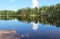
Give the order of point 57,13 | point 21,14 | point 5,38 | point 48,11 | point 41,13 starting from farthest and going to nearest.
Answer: point 21,14, point 41,13, point 48,11, point 57,13, point 5,38

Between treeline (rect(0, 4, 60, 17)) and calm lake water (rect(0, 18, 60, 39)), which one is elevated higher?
treeline (rect(0, 4, 60, 17))

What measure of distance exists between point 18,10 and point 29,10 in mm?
2738

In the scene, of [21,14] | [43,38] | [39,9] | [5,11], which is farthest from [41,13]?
[43,38]

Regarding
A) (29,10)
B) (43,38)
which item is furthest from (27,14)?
(43,38)

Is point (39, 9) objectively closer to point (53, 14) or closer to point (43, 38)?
point (53, 14)

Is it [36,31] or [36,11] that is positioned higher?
[36,11]

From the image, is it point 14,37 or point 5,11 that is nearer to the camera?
point 14,37

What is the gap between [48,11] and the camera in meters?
35.5

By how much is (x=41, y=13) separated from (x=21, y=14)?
538 cm

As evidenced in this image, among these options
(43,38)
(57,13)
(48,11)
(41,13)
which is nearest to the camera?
(43,38)

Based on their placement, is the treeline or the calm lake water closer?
the calm lake water

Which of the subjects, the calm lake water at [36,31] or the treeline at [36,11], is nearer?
the calm lake water at [36,31]

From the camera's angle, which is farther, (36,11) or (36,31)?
(36,11)

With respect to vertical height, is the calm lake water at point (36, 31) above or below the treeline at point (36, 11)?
below
